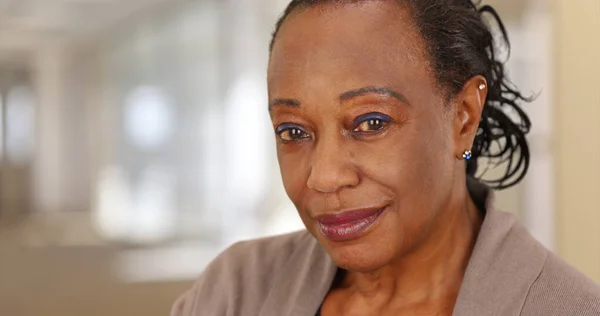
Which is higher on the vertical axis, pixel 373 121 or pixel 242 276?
pixel 373 121

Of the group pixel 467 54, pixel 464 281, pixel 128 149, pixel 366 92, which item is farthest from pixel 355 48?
pixel 128 149

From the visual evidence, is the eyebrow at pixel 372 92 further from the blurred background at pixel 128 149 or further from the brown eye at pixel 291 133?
the blurred background at pixel 128 149

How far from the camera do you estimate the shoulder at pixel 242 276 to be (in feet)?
3.99

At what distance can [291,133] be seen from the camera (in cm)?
105

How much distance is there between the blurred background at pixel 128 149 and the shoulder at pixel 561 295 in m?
2.47

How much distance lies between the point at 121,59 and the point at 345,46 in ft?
8.68

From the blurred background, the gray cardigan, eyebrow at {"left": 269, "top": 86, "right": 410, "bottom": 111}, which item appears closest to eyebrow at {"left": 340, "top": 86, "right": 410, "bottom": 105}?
A: eyebrow at {"left": 269, "top": 86, "right": 410, "bottom": 111}

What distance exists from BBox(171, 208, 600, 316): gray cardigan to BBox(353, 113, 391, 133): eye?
22cm

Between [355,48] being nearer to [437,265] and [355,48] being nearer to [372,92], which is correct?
[372,92]

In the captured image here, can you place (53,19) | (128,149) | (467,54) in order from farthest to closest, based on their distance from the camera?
(128,149) → (53,19) → (467,54)

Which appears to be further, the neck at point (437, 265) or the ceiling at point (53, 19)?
the ceiling at point (53, 19)

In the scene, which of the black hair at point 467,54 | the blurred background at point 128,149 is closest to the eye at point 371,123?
the black hair at point 467,54

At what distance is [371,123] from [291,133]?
117mm

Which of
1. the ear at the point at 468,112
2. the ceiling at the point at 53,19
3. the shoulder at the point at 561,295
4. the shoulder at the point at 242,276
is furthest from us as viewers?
the ceiling at the point at 53,19
